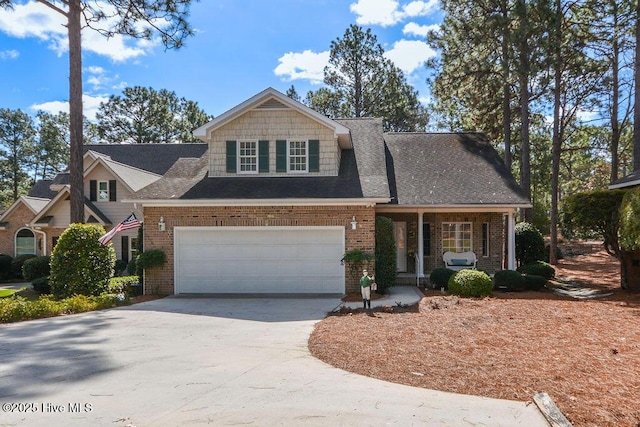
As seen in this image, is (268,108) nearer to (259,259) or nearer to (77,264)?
(259,259)

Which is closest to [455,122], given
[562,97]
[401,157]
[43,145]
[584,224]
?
[562,97]

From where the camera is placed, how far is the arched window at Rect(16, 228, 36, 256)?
2284 centimetres

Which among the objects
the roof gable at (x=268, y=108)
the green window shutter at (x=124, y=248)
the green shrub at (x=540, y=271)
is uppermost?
the roof gable at (x=268, y=108)

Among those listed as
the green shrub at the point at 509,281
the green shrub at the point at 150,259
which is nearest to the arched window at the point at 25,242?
the green shrub at the point at 150,259

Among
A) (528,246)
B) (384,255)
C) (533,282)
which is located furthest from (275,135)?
(528,246)

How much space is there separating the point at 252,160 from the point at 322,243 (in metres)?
3.99

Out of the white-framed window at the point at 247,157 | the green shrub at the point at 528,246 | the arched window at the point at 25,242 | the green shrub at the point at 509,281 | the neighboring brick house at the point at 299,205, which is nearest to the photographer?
the neighboring brick house at the point at 299,205

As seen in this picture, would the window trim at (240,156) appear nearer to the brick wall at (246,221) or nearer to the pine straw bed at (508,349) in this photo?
the brick wall at (246,221)

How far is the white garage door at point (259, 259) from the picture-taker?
41.6 ft

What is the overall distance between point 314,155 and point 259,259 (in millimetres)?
3995

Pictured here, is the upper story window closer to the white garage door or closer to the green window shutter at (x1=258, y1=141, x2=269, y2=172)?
the white garage door

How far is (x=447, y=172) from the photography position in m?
16.3

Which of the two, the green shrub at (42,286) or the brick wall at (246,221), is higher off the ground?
the brick wall at (246,221)

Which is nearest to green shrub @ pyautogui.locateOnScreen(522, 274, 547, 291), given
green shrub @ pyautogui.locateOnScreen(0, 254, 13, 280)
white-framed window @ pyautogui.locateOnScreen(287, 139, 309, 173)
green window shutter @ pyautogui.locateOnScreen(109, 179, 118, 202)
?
white-framed window @ pyautogui.locateOnScreen(287, 139, 309, 173)
